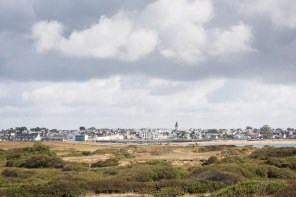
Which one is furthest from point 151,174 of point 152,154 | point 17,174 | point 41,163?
point 152,154

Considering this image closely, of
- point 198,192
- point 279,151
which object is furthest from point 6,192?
point 279,151

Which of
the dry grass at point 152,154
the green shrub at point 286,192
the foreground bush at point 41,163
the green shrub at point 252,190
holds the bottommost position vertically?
the dry grass at point 152,154

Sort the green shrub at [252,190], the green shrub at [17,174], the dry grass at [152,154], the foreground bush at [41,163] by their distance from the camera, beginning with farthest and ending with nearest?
the dry grass at [152,154] < the foreground bush at [41,163] < the green shrub at [17,174] < the green shrub at [252,190]

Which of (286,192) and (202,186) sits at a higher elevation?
(286,192)

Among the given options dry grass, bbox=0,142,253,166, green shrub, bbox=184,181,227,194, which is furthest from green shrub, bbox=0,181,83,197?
dry grass, bbox=0,142,253,166

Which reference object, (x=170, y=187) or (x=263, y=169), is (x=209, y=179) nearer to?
(x=170, y=187)

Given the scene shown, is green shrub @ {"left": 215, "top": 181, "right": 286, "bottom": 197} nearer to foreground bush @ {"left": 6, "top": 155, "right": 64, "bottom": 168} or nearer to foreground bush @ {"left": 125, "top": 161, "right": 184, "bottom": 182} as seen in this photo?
foreground bush @ {"left": 125, "top": 161, "right": 184, "bottom": 182}

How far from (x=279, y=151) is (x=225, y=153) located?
1600 centimetres

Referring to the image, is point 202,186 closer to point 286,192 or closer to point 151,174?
point 286,192

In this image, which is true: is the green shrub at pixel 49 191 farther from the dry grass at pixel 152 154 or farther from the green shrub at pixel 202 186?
the dry grass at pixel 152 154

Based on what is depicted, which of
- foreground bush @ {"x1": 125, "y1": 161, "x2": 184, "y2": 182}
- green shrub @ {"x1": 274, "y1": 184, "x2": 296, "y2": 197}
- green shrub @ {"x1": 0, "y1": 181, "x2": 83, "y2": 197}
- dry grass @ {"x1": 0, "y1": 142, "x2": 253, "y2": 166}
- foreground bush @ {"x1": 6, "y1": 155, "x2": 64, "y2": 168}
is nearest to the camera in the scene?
green shrub @ {"x1": 274, "y1": 184, "x2": 296, "y2": 197}

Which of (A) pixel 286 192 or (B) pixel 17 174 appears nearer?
(A) pixel 286 192

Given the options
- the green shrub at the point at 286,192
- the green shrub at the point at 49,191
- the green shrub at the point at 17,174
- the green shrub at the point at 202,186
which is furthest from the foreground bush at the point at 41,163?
the green shrub at the point at 286,192

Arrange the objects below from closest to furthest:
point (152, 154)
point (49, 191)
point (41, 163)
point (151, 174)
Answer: point (49, 191)
point (151, 174)
point (41, 163)
point (152, 154)
